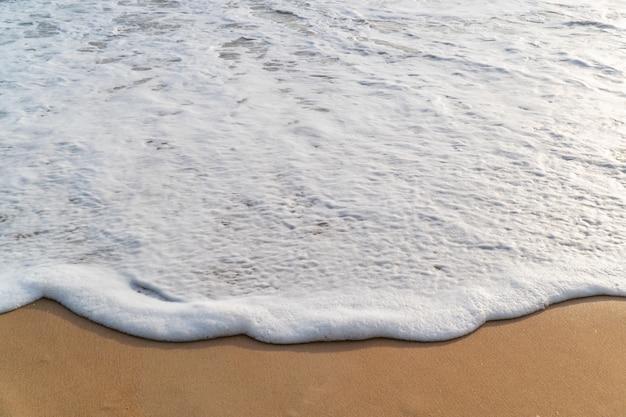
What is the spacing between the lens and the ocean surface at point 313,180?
2.35 m

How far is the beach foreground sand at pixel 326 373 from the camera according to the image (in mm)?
1872

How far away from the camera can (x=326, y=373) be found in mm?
1999

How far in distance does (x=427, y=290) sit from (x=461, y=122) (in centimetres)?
168

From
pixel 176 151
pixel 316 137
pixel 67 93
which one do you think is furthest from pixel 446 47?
pixel 67 93

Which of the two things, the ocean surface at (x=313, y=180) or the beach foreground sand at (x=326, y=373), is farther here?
the ocean surface at (x=313, y=180)

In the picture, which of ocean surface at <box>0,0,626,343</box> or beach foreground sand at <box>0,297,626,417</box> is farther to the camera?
ocean surface at <box>0,0,626,343</box>

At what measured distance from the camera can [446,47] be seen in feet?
17.0

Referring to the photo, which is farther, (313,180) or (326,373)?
(313,180)

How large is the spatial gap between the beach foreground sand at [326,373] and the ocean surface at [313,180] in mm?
84

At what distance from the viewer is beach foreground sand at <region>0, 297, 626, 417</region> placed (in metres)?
1.87

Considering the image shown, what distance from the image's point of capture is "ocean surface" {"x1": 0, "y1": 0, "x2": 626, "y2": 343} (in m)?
2.35

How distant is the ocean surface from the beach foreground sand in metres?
0.08

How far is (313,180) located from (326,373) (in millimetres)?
1353

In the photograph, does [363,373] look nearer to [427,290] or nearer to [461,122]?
[427,290]
